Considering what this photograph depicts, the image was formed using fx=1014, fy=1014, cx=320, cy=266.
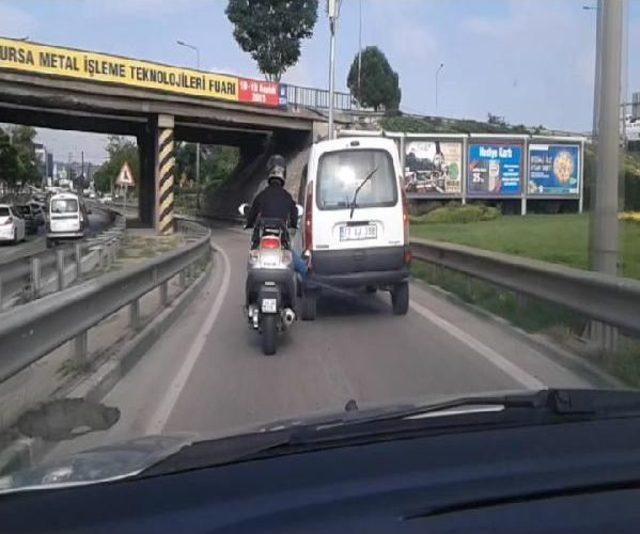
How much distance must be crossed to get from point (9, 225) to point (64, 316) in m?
35.8

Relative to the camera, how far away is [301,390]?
29.0ft

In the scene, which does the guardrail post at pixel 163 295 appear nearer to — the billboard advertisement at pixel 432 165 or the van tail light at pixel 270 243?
the van tail light at pixel 270 243

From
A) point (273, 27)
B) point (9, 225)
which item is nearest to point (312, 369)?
point (9, 225)

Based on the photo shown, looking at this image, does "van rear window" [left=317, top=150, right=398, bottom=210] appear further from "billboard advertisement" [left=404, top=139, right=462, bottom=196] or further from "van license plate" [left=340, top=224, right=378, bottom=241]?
"billboard advertisement" [left=404, top=139, right=462, bottom=196]

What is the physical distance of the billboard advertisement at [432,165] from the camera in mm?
52531

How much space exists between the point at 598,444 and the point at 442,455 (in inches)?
15.3

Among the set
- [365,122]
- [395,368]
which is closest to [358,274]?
[395,368]

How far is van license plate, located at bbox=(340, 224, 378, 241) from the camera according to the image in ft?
45.1

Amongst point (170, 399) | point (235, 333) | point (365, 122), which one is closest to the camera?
point (170, 399)

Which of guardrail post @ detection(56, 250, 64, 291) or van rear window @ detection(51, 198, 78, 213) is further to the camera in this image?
van rear window @ detection(51, 198, 78, 213)

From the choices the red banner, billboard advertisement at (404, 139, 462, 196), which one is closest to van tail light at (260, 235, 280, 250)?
the red banner

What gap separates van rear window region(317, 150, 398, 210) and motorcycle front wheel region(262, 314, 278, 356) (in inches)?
141

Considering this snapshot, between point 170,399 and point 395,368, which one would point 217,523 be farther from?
point 395,368

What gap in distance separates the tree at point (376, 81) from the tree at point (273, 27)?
104 ft
